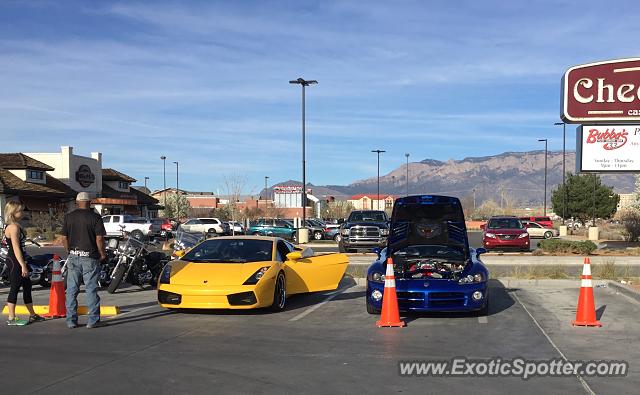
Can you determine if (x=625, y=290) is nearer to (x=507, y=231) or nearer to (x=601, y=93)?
(x=601, y=93)

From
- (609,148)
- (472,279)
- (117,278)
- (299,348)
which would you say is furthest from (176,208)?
(299,348)

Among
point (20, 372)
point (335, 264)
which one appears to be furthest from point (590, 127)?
point (20, 372)

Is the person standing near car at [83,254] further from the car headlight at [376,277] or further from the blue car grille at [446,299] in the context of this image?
the blue car grille at [446,299]

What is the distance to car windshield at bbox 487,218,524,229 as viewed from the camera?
1133 inches

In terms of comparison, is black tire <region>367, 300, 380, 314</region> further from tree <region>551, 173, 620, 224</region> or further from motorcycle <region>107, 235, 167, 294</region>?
tree <region>551, 173, 620, 224</region>

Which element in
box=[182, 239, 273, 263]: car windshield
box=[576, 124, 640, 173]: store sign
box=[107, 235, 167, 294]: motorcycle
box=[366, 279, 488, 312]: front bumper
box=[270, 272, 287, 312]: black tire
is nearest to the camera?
box=[366, 279, 488, 312]: front bumper

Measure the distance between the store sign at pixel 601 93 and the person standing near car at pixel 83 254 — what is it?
18.5m

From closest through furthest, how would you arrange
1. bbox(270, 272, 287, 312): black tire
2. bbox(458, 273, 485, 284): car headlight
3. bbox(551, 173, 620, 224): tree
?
bbox(458, 273, 485, 284): car headlight
bbox(270, 272, 287, 312): black tire
bbox(551, 173, 620, 224): tree

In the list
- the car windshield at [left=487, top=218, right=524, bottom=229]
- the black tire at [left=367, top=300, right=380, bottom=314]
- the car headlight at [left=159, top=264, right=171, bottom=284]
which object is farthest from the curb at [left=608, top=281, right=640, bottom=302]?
the car windshield at [left=487, top=218, right=524, bottom=229]

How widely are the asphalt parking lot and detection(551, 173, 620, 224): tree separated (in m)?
54.6

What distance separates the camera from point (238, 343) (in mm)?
7992

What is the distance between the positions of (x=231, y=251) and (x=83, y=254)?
2857mm

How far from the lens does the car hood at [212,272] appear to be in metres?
9.84

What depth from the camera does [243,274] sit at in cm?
1001
